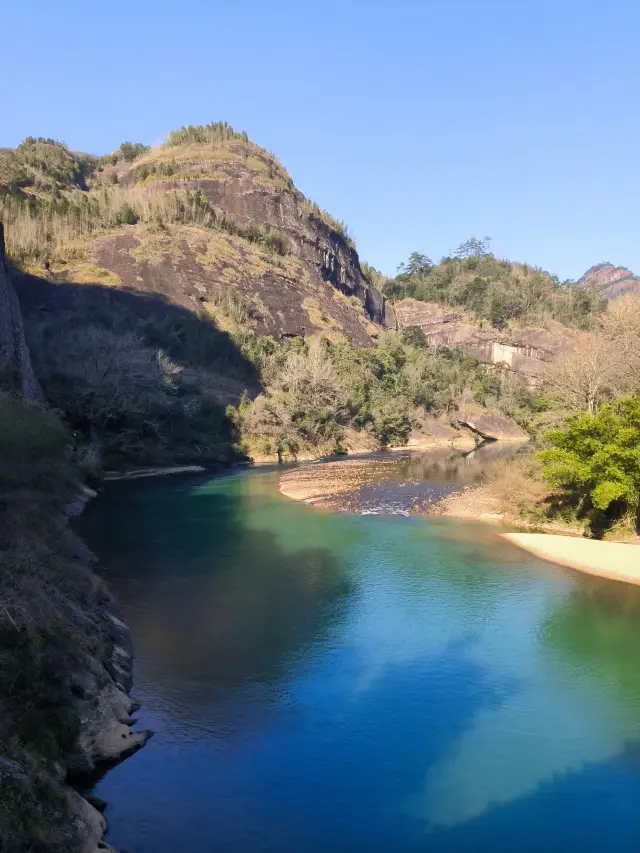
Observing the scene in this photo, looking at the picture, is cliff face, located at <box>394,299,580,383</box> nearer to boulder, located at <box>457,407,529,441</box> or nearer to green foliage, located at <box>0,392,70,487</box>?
boulder, located at <box>457,407,529,441</box>

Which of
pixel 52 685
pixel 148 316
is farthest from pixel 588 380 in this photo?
pixel 148 316

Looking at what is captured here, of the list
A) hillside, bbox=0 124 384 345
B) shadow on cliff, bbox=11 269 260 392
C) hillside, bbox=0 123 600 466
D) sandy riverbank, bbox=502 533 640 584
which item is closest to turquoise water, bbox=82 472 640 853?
sandy riverbank, bbox=502 533 640 584

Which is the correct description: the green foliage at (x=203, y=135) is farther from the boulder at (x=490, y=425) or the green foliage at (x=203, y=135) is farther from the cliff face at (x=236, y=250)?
the boulder at (x=490, y=425)

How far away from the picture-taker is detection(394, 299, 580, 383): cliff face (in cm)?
9425

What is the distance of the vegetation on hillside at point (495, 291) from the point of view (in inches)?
4090

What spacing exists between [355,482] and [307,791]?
3037 centimetres

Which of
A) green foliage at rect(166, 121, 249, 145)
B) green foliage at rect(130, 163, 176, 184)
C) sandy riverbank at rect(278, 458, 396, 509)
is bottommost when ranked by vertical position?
sandy riverbank at rect(278, 458, 396, 509)

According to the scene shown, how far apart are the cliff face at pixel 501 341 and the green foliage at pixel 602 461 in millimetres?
64391

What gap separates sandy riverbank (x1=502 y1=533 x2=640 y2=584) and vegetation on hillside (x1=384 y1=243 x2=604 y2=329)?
77692 millimetres

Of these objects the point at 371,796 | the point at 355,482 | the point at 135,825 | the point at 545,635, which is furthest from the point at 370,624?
the point at 355,482

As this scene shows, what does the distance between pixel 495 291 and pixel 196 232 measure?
52916 mm

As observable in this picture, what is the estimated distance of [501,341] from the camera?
318ft

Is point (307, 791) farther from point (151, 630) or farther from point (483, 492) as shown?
point (483, 492)

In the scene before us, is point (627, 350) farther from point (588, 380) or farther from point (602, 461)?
point (602, 461)
